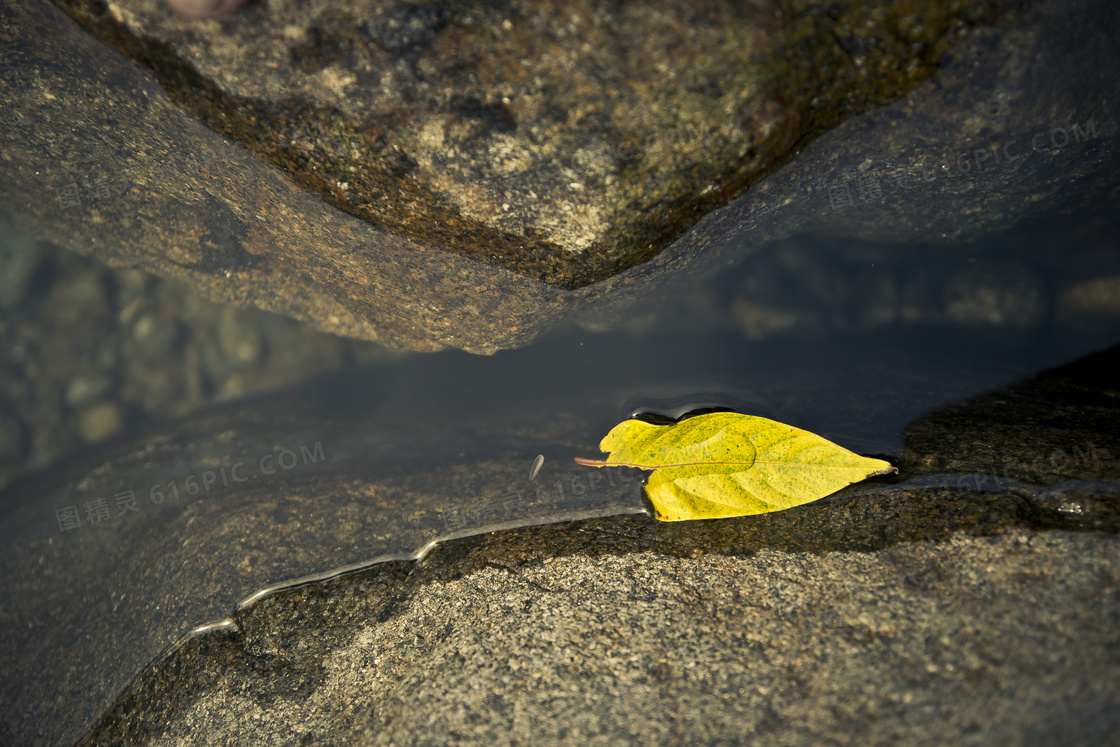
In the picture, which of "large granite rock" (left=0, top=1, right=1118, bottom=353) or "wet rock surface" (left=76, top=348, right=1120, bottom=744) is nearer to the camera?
"wet rock surface" (left=76, top=348, right=1120, bottom=744)

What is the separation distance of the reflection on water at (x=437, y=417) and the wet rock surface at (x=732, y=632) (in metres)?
0.23

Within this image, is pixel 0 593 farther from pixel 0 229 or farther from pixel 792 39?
pixel 792 39

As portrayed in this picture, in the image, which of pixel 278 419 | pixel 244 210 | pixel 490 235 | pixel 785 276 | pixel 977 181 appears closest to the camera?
pixel 490 235

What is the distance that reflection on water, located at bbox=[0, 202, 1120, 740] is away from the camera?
238 centimetres

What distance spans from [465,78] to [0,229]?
4164mm

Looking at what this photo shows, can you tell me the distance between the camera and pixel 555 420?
3236 millimetres

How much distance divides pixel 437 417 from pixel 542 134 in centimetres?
216

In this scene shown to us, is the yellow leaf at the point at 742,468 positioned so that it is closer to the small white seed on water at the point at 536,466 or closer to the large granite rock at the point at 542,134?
the small white seed on water at the point at 536,466

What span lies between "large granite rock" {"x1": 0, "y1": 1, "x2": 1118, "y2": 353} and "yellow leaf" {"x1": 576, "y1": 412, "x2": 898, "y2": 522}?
756 millimetres

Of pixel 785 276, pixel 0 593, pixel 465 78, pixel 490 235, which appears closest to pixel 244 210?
pixel 490 235

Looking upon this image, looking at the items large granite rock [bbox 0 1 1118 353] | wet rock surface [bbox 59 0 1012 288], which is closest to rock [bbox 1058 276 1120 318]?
large granite rock [bbox 0 1 1118 353]

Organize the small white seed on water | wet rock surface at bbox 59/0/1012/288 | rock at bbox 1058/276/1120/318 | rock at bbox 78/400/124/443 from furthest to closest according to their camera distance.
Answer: rock at bbox 78/400/124/443 → rock at bbox 1058/276/1120/318 → the small white seed on water → wet rock surface at bbox 59/0/1012/288

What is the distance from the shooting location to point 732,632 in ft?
5.29

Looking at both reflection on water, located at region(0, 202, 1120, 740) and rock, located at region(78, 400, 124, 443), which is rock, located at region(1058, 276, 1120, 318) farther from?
rock, located at region(78, 400, 124, 443)
